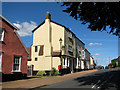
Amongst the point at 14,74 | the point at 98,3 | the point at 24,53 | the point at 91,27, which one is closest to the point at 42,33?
the point at 24,53

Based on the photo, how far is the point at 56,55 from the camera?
92.7ft

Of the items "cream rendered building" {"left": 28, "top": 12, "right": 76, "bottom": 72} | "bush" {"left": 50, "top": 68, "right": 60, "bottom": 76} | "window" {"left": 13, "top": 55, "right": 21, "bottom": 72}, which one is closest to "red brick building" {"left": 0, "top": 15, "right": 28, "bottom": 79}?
"window" {"left": 13, "top": 55, "right": 21, "bottom": 72}

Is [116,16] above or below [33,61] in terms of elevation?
above

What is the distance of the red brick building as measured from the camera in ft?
50.9

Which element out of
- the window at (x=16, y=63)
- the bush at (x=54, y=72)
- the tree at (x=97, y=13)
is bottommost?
the bush at (x=54, y=72)

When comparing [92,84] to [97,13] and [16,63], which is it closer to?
[97,13]

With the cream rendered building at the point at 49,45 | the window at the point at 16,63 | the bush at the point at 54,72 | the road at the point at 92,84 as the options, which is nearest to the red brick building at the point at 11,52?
the window at the point at 16,63

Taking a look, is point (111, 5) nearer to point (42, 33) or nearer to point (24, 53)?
point (24, 53)

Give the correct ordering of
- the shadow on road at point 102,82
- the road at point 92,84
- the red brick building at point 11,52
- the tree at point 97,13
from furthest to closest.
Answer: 1. the red brick building at point 11,52
2. the shadow on road at point 102,82
3. the road at point 92,84
4. the tree at point 97,13

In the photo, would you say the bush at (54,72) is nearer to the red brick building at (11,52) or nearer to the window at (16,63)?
the red brick building at (11,52)

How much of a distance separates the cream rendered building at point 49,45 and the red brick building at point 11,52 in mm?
10437

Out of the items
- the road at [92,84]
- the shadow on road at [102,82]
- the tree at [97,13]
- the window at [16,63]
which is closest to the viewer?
the tree at [97,13]

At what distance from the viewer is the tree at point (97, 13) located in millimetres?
9414

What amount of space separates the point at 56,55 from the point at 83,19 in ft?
59.0
